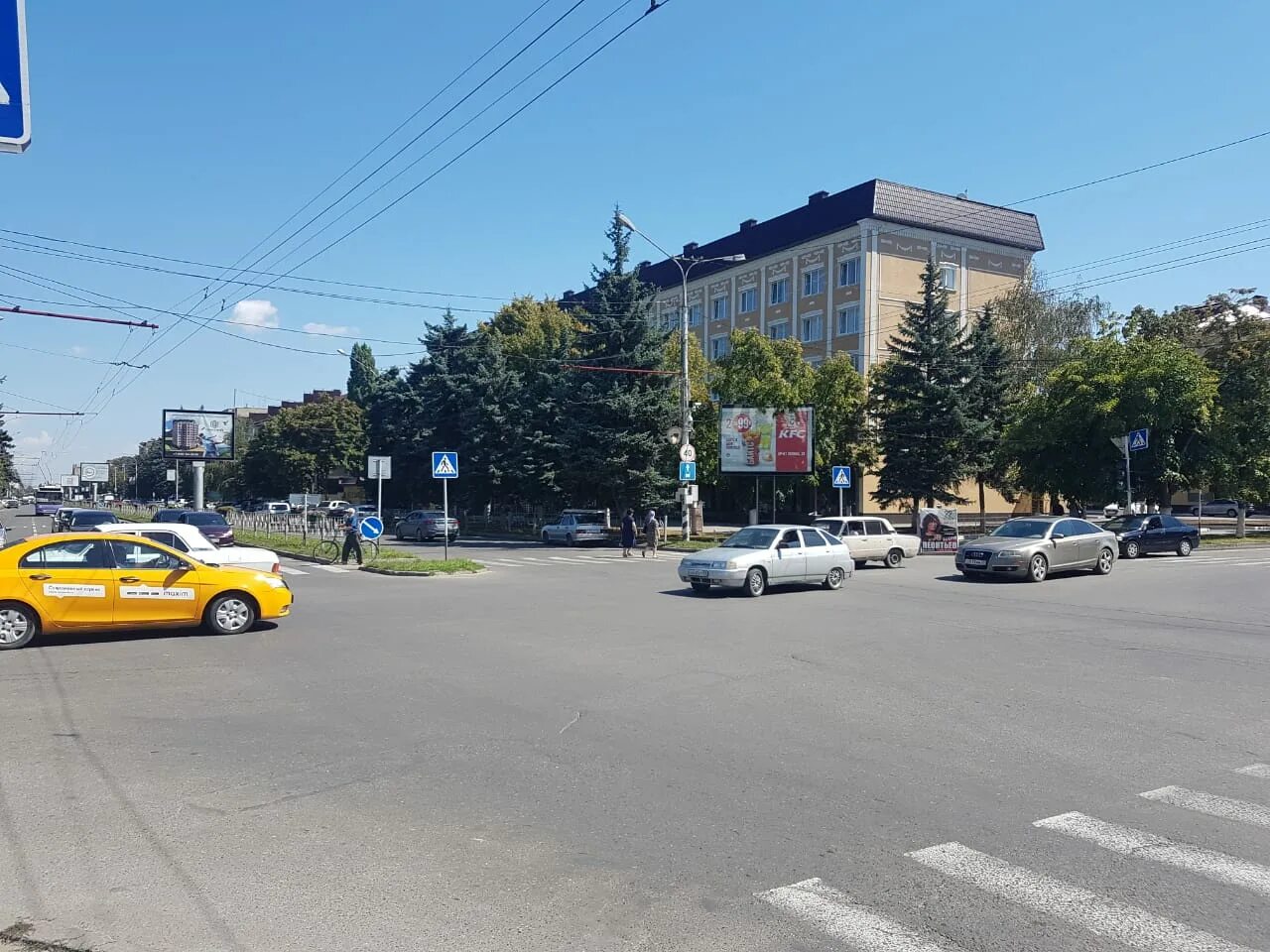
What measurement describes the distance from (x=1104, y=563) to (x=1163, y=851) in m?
21.5

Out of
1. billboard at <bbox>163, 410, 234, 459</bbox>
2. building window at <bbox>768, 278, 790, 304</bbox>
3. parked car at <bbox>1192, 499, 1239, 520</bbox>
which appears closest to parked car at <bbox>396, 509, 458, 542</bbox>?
billboard at <bbox>163, 410, 234, 459</bbox>

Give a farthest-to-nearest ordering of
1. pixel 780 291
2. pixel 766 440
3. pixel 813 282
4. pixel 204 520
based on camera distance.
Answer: pixel 780 291
pixel 813 282
pixel 766 440
pixel 204 520

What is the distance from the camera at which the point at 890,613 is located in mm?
15891

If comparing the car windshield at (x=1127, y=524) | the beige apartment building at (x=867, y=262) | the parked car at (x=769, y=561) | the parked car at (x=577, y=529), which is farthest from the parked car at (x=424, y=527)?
the car windshield at (x=1127, y=524)

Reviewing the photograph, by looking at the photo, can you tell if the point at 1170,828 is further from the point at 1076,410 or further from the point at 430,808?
the point at 1076,410

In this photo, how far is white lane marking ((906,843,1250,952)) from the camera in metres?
4.05

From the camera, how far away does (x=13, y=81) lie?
19.0ft

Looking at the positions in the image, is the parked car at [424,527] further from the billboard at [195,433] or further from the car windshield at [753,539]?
the car windshield at [753,539]

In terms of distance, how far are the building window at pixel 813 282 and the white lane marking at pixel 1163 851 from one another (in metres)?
57.1

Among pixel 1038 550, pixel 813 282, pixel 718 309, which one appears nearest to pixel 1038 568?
pixel 1038 550

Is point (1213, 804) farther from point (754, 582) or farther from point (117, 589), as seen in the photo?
point (754, 582)

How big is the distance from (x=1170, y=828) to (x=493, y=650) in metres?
8.03

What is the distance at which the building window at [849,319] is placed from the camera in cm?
5759

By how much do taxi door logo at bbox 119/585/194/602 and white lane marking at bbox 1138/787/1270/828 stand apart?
11.6 metres
